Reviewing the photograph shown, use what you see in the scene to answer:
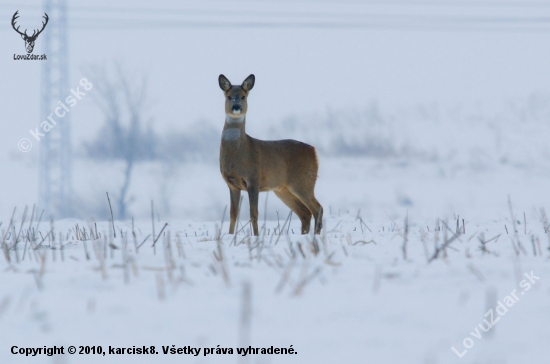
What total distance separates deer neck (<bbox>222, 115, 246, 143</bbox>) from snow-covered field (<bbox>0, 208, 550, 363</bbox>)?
4749mm

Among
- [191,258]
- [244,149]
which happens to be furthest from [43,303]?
[244,149]

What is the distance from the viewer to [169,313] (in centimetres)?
257

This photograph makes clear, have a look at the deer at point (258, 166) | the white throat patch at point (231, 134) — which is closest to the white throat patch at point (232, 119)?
the deer at point (258, 166)

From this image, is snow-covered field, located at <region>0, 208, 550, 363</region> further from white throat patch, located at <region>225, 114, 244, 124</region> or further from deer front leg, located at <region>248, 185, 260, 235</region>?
white throat patch, located at <region>225, 114, 244, 124</region>

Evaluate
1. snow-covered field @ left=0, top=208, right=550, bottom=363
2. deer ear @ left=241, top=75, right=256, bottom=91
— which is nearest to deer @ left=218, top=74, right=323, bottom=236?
deer ear @ left=241, top=75, right=256, bottom=91

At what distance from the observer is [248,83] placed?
8.88m

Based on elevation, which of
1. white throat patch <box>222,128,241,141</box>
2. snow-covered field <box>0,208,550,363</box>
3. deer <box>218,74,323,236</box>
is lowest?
snow-covered field <box>0,208,550,363</box>

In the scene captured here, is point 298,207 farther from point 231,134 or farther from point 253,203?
point 231,134

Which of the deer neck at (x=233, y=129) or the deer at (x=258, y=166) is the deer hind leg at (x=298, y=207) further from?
the deer neck at (x=233, y=129)

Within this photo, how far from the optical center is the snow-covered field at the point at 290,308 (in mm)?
2240

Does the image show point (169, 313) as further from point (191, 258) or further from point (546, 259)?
point (546, 259)

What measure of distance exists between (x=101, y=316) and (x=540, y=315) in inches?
65.0

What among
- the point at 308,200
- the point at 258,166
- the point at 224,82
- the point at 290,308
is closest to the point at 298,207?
the point at 308,200

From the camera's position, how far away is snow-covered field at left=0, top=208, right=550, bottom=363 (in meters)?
2.24
